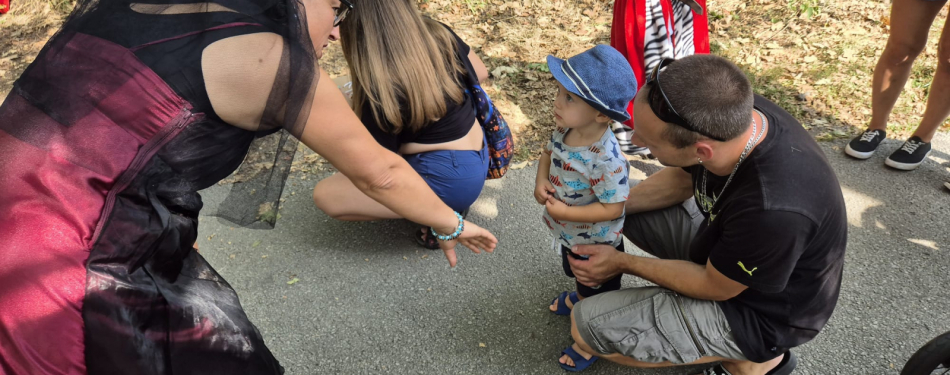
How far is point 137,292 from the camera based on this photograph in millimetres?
1338

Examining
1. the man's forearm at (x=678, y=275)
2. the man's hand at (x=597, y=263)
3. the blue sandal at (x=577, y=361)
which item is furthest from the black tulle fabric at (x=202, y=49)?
the blue sandal at (x=577, y=361)

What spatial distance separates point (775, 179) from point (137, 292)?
1.65 meters

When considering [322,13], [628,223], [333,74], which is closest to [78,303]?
[322,13]

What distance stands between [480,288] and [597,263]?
773mm

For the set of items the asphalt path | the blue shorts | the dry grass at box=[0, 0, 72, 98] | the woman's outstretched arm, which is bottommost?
the dry grass at box=[0, 0, 72, 98]

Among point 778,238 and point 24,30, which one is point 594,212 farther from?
point 24,30

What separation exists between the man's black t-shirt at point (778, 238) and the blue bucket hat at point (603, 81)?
384 millimetres

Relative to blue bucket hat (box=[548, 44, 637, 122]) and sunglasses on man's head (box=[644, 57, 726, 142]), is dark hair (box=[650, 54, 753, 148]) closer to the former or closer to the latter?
sunglasses on man's head (box=[644, 57, 726, 142])

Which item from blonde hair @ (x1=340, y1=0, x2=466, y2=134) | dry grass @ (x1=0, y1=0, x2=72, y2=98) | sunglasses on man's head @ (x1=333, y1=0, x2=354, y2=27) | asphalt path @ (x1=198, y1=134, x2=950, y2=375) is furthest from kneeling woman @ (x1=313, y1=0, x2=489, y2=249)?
dry grass @ (x1=0, y1=0, x2=72, y2=98)

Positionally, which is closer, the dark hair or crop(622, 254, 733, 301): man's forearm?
the dark hair

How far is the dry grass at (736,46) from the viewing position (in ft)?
13.3

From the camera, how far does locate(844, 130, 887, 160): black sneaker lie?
3.54 meters

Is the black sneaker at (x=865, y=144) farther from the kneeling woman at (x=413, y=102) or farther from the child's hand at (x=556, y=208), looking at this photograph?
the child's hand at (x=556, y=208)

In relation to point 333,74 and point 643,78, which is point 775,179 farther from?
point 333,74
